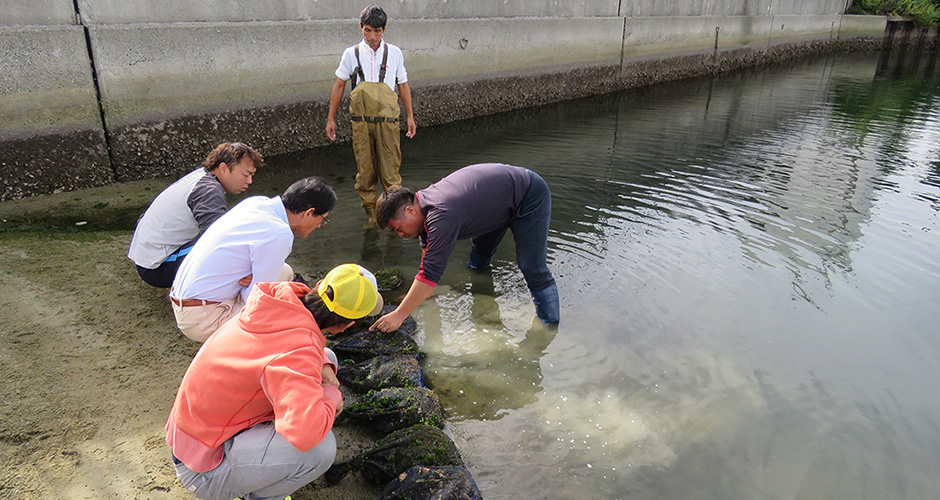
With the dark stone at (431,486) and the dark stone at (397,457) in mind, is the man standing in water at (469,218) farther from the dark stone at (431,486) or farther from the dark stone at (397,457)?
the dark stone at (431,486)

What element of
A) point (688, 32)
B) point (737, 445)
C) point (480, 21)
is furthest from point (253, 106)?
point (688, 32)

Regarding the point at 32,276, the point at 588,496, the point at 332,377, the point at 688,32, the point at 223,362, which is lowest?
the point at 588,496

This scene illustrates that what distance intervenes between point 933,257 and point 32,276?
7.90 meters

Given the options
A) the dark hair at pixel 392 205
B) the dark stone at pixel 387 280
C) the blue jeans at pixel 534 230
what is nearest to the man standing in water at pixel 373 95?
the dark stone at pixel 387 280

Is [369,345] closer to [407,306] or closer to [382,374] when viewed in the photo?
[382,374]

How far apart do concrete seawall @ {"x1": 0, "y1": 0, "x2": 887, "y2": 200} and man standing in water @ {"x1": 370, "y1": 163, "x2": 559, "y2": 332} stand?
16.2 feet

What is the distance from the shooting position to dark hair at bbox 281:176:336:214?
9.58 ft

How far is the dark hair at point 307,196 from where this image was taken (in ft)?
9.58

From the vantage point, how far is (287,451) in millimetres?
2100

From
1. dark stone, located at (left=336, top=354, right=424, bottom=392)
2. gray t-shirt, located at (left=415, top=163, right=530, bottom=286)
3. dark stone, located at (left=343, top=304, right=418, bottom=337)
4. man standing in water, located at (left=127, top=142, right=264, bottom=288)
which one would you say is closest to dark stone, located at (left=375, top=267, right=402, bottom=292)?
dark stone, located at (left=343, top=304, right=418, bottom=337)

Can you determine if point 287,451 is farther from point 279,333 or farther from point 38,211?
point 38,211

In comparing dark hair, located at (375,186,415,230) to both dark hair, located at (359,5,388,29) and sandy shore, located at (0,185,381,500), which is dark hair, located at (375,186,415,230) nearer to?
sandy shore, located at (0,185,381,500)

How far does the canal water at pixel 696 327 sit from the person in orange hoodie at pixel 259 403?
1142 millimetres

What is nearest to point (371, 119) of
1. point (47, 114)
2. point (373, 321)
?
point (373, 321)
